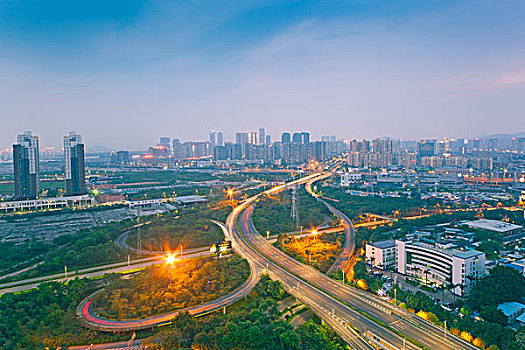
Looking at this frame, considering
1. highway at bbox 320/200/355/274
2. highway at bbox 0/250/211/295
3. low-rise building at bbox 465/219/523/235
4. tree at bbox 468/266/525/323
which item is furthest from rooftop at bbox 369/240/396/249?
highway at bbox 0/250/211/295

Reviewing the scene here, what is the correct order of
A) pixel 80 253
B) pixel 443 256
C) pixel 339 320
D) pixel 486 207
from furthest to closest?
pixel 486 207
pixel 80 253
pixel 443 256
pixel 339 320

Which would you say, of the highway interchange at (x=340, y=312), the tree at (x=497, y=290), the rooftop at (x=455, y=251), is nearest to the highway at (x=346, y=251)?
the highway interchange at (x=340, y=312)

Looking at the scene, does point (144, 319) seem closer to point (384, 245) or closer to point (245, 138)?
point (384, 245)

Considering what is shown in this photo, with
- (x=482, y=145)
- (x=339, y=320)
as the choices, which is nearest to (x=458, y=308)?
(x=339, y=320)

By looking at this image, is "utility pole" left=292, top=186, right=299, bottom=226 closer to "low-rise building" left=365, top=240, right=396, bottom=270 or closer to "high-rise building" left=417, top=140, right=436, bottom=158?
"low-rise building" left=365, top=240, right=396, bottom=270

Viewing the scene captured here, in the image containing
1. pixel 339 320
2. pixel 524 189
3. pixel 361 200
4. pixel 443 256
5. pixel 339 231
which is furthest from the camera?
pixel 524 189

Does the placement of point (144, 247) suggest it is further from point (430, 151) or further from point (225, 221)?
point (430, 151)
